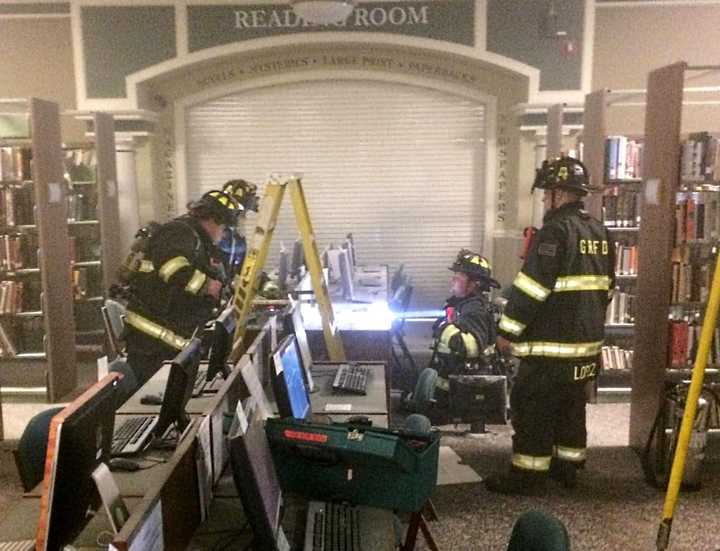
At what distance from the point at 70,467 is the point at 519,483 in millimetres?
2888

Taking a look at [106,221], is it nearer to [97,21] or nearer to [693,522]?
[97,21]

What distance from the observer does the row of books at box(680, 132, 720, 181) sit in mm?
4480

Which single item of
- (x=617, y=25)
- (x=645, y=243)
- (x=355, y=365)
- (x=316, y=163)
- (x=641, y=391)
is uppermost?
(x=617, y=25)

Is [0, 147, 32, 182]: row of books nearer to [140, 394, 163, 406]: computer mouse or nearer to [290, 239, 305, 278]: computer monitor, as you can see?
[290, 239, 305, 278]: computer monitor

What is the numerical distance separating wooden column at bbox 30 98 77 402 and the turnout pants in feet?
12.5

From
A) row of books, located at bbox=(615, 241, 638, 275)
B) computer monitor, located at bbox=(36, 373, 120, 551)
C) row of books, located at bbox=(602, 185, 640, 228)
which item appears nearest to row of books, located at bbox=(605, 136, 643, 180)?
row of books, located at bbox=(602, 185, 640, 228)

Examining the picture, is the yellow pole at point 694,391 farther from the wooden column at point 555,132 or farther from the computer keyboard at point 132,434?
the wooden column at point 555,132

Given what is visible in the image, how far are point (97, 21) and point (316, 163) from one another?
8.83 feet

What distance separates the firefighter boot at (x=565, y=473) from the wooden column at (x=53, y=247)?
4.03 metres

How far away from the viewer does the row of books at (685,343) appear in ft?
14.2

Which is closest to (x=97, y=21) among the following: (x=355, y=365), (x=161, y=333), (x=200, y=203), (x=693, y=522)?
(x=200, y=203)

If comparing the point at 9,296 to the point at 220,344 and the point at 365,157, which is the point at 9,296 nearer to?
the point at 220,344

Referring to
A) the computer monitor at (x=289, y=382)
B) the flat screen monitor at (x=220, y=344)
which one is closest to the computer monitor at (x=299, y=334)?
the computer monitor at (x=289, y=382)

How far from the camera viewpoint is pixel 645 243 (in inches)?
175
